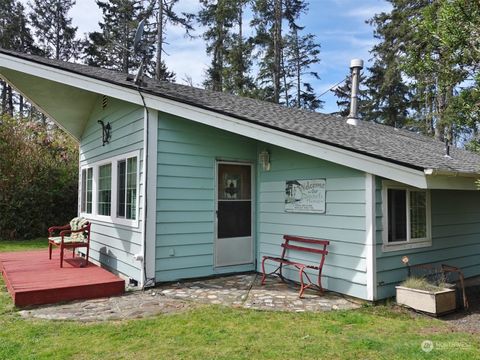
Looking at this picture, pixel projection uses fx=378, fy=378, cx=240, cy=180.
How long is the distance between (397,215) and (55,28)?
25.0 meters

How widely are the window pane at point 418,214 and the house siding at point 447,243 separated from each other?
0.77 feet

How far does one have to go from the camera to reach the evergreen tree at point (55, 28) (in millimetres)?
23125

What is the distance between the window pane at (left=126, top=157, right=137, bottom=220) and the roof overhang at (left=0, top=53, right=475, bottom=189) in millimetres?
1058

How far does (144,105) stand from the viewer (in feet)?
18.9

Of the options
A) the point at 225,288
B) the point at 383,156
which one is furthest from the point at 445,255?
the point at 225,288

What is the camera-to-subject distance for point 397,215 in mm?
5258

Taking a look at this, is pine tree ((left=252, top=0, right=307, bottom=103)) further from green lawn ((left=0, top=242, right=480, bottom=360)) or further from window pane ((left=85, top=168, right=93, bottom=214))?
green lawn ((left=0, top=242, right=480, bottom=360))

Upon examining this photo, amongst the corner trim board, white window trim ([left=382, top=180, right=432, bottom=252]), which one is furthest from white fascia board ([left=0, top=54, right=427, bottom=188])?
white window trim ([left=382, top=180, right=432, bottom=252])

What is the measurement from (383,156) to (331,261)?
5.59 ft

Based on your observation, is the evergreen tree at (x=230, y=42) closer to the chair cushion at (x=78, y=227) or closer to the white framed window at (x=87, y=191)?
the white framed window at (x=87, y=191)

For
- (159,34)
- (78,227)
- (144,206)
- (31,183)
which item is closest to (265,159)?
(144,206)

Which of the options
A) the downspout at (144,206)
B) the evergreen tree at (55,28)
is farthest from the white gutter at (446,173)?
the evergreen tree at (55,28)

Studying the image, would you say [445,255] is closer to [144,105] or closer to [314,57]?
[144,105]

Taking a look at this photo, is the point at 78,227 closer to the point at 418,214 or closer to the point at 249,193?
the point at 249,193
